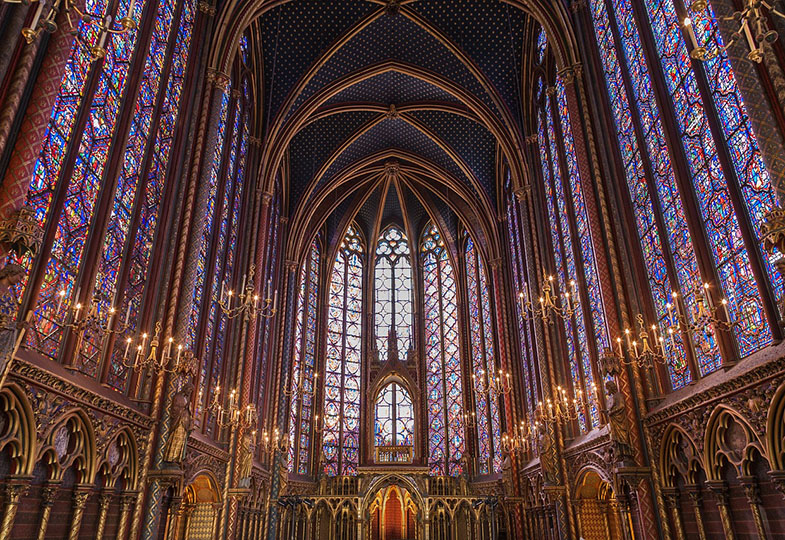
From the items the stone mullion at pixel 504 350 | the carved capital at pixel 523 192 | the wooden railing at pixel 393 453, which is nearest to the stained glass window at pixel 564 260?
the carved capital at pixel 523 192

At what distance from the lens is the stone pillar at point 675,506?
421 inches

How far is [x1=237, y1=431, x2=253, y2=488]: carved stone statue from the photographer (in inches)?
696

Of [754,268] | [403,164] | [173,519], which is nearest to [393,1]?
[403,164]

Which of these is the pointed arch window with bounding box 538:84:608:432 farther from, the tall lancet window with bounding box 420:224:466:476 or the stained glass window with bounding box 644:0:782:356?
the tall lancet window with bounding box 420:224:466:476

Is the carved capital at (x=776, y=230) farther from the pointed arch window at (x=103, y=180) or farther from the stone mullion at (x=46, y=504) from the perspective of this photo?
the stone mullion at (x=46, y=504)

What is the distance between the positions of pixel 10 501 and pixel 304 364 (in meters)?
21.2

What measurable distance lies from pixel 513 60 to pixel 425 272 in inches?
573

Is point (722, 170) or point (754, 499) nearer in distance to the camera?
point (754, 499)

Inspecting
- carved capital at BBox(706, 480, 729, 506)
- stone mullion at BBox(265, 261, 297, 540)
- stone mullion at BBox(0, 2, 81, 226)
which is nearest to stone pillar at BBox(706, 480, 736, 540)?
carved capital at BBox(706, 480, 729, 506)

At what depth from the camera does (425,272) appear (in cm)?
3362

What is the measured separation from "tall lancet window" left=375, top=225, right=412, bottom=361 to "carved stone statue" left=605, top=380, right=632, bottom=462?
19.1 m

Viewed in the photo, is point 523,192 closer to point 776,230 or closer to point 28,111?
point 776,230

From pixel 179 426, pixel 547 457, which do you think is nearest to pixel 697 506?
pixel 547 457

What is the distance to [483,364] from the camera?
28062 millimetres
